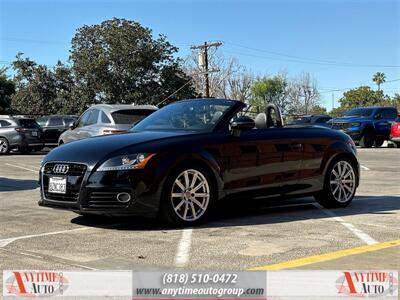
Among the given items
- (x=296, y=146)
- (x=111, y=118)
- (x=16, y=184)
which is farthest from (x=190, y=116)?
(x=111, y=118)

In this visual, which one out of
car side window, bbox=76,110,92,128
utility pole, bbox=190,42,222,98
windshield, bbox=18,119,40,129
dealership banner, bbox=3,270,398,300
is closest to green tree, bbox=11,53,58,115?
utility pole, bbox=190,42,222,98

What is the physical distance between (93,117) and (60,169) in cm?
757

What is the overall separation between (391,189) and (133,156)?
580cm

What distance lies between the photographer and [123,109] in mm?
13617

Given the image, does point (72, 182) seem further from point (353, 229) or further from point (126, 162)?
point (353, 229)

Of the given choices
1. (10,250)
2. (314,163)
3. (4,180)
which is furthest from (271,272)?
(4,180)

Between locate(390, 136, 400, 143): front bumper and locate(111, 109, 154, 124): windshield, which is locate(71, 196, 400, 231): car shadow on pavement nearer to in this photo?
locate(111, 109, 154, 124): windshield

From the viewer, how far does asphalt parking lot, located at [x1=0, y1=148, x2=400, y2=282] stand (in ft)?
16.8

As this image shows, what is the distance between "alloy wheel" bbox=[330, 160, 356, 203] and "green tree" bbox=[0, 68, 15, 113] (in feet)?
119

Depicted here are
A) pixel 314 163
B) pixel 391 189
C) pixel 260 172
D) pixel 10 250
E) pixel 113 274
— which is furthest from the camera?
pixel 391 189

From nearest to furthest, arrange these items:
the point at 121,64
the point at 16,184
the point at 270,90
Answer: the point at 16,184, the point at 121,64, the point at 270,90

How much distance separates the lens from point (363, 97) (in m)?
80.8

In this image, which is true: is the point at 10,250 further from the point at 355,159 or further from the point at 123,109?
the point at 123,109

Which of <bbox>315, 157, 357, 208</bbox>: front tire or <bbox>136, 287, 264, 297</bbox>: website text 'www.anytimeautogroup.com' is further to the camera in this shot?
<bbox>315, 157, 357, 208</bbox>: front tire
